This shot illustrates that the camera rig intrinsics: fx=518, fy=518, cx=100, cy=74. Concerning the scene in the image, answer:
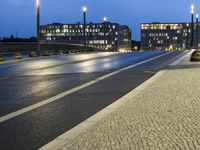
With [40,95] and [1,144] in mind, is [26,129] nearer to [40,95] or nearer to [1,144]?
[1,144]

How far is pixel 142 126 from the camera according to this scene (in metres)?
8.99

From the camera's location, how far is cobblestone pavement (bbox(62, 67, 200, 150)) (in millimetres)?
7566

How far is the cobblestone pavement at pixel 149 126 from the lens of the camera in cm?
757

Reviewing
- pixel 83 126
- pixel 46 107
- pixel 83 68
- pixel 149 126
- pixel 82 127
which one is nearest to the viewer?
pixel 149 126

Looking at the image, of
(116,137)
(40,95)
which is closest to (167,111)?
(116,137)

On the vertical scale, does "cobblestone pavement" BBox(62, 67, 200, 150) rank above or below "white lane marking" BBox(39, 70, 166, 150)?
above

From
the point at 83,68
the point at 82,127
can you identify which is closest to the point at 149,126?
the point at 82,127

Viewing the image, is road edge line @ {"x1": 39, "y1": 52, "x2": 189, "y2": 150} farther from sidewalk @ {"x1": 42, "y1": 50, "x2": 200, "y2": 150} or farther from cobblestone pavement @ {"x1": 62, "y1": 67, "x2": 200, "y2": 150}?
cobblestone pavement @ {"x1": 62, "y1": 67, "x2": 200, "y2": 150}

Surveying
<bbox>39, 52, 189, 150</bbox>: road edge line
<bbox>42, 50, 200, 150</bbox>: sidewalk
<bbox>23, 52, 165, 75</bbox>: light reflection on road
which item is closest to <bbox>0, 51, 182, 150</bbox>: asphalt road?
<bbox>39, 52, 189, 150</bbox>: road edge line

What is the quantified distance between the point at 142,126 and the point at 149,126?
0.12m

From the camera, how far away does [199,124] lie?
906 cm

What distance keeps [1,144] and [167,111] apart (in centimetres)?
388

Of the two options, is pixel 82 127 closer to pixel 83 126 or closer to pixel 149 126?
pixel 83 126

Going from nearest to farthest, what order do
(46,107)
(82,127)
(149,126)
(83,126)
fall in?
1. (149,126)
2. (82,127)
3. (83,126)
4. (46,107)
